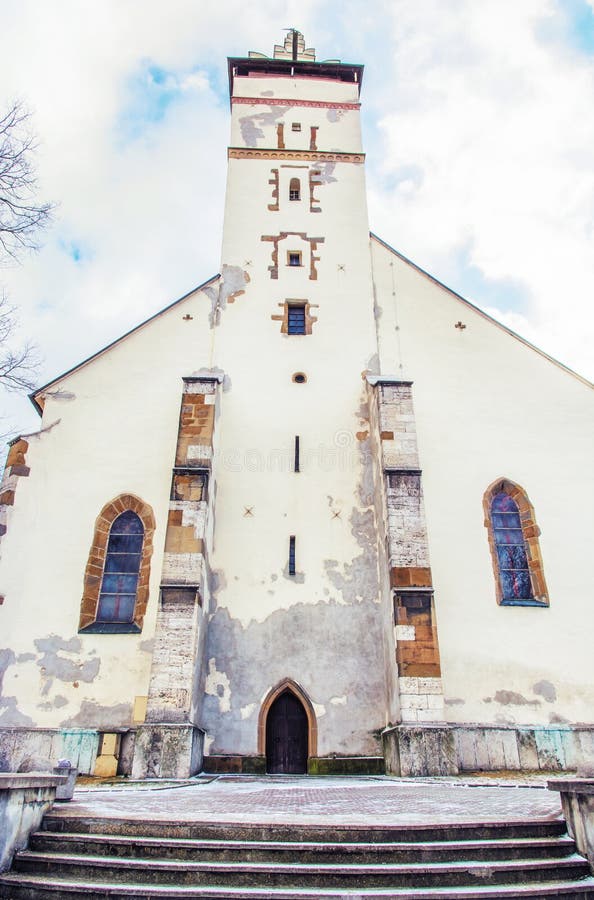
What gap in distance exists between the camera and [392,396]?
42.3ft

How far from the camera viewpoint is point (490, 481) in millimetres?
13125

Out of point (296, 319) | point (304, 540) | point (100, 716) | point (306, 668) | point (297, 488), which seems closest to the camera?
point (100, 716)

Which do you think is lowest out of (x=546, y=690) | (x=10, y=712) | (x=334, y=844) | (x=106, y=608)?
(x=334, y=844)

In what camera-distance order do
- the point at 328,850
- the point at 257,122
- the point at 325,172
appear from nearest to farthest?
1. the point at 328,850
2. the point at 325,172
3. the point at 257,122

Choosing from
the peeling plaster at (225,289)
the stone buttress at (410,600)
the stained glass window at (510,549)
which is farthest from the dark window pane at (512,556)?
the peeling plaster at (225,289)

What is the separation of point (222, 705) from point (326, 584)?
2.99 m

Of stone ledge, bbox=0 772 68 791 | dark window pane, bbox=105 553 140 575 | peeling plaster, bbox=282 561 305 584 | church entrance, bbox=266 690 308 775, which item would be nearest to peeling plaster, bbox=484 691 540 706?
church entrance, bbox=266 690 308 775

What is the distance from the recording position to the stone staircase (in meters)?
4.05

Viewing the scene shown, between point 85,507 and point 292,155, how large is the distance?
40.1ft

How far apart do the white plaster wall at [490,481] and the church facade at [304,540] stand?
0.05 metres

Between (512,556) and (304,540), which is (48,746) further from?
(512,556)

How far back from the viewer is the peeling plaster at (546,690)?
11188 mm

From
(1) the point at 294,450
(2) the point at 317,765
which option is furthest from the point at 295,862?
(1) the point at 294,450

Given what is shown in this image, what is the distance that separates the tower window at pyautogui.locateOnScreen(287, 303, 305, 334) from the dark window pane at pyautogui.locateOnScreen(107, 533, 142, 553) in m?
6.37
